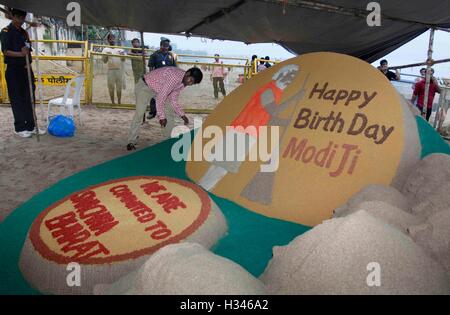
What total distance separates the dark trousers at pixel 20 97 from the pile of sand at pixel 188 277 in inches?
210

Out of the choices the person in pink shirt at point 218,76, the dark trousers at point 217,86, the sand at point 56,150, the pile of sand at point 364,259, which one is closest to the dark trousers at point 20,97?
the sand at point 56,150

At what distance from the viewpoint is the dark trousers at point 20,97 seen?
5613 millimetres

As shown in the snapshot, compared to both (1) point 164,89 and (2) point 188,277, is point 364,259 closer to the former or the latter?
(2) point 188,277

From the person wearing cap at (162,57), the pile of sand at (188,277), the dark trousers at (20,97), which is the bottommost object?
the pile of sand at (188,277)

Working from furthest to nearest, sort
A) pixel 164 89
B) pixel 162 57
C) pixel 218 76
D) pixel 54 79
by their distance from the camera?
pixel 218 76 < pixel 54 79 < pixel 162 57 < pixel 164 89

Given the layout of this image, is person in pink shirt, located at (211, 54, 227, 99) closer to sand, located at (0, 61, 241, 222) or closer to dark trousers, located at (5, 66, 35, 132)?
sand, located at (0, 61, 241, 222)

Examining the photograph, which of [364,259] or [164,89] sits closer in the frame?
[364,259]

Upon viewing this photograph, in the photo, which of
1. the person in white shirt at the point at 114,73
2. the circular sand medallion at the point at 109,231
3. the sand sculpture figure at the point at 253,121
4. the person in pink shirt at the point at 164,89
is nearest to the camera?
the circular sand medallion at the point at 109,231

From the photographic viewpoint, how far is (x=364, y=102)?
9.09ft

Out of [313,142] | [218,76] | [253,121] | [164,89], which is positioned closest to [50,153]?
[164,89]

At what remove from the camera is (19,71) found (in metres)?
5.64

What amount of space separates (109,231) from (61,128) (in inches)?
173

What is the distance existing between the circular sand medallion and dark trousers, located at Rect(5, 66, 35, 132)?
3726 mm

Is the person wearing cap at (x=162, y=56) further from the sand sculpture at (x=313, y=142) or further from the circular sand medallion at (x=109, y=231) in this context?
the circular sand medallion at (x=109, y=231)
